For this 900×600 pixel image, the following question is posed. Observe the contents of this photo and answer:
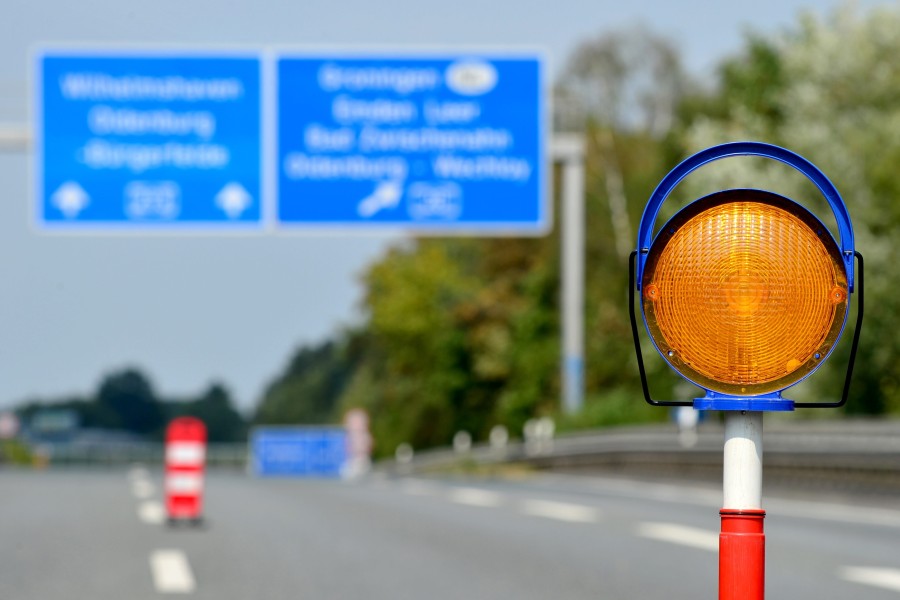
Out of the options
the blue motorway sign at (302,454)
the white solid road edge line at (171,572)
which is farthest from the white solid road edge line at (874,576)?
the blue motorway sign at (302,454)

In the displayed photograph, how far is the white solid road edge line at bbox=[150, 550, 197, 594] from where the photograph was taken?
950 centimetres

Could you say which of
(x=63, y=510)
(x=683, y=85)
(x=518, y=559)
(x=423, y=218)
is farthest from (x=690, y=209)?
(x=683, y=85)

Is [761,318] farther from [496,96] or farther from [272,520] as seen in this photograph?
[496,96]

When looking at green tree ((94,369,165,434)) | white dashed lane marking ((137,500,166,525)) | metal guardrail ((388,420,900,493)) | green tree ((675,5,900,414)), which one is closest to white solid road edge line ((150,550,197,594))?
white dashed lane marking ((137,500,166,525))

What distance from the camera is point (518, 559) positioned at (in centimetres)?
1135

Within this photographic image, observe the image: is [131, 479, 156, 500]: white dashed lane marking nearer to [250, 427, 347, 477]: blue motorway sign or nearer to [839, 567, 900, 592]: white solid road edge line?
[839, 567, 900, 592]: white solid road edge line

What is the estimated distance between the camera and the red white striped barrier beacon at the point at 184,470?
1434cm

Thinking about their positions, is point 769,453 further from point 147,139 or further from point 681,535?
point 147,139

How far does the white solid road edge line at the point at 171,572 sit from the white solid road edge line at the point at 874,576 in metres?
3.65

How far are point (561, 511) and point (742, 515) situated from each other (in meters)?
12.9

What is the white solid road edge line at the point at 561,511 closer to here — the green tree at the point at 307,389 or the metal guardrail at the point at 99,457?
the metal guardrail at the point at 99,457

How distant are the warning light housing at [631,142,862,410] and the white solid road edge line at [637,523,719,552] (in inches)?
339

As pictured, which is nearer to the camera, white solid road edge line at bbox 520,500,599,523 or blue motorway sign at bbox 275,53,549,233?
white solid road edge line at bbox 520,500,599,523

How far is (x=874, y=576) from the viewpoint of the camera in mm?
10102
